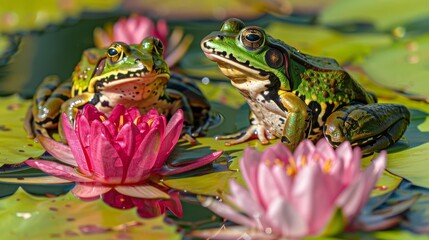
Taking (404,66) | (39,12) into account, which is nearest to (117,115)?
(404,66)

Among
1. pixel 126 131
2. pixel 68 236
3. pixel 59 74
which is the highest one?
pixel 126 131

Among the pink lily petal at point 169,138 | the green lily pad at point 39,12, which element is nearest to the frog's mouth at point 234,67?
the pink lily petal at point 169,138

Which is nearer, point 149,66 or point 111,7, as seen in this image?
point 149,66

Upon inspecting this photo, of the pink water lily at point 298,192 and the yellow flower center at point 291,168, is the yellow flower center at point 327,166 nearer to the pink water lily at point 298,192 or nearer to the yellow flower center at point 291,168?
the pink water lily at point 298,192

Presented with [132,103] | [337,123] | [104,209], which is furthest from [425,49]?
[104,209]

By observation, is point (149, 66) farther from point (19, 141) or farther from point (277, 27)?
point (277, 27)
